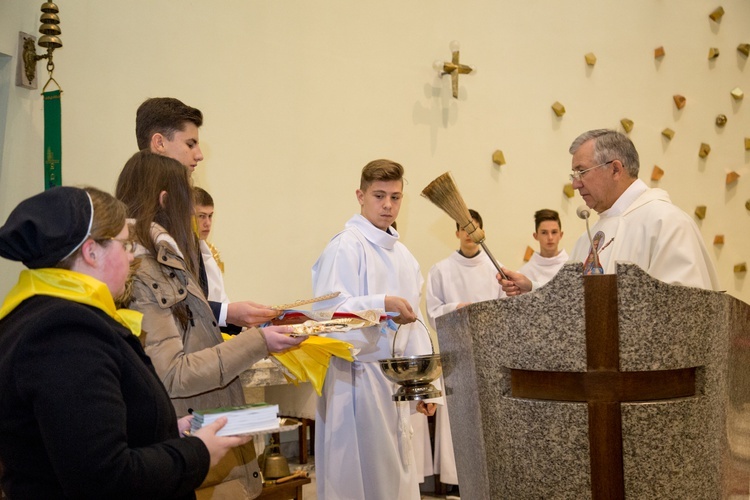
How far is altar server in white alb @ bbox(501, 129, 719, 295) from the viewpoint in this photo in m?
3.23

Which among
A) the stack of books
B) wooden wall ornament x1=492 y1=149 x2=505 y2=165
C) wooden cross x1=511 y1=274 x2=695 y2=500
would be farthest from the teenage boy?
wooden wall ornament x1=492 y1=149 x2=505 y2=165

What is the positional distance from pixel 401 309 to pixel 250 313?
114 centimetres

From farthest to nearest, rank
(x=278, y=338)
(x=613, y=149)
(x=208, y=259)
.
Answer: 1. (x=208, y=259)
2. (x=613, y=149)
3. (x=278, y=338)

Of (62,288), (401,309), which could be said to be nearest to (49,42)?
(401,309)

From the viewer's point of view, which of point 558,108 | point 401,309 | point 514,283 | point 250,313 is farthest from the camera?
point 558,108

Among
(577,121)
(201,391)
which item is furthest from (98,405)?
(577,121)

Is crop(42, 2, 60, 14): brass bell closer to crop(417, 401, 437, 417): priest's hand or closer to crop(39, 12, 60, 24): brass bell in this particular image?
crop(39, 12, 60, 24): brass bell

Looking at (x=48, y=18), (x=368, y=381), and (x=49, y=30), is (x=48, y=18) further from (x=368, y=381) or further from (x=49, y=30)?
(x=368, y=381)

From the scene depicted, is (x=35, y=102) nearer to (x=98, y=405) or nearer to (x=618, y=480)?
(x=98, y=405)

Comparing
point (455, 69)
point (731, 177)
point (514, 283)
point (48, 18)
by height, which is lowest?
point (514, 283)

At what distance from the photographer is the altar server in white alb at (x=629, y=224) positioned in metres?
3.23

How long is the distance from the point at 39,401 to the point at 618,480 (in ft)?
4.41

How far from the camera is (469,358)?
2225 mm

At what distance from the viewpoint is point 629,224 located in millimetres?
3492
